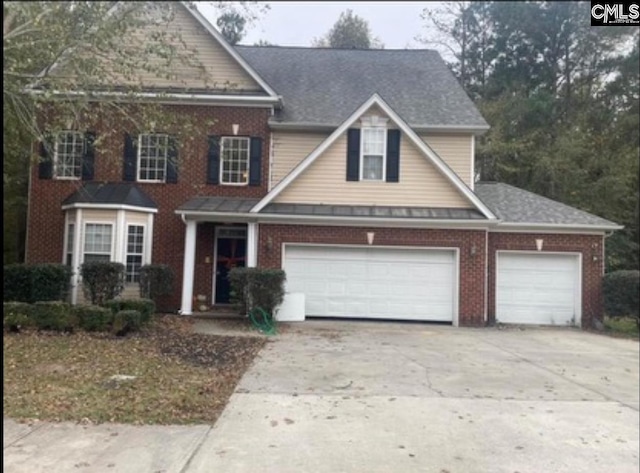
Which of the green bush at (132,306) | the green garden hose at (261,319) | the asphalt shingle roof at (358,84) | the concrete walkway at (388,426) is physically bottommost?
the concrete walkway at (388,426)

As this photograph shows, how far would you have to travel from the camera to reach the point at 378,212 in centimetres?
1473

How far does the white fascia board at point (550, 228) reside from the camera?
1512cm

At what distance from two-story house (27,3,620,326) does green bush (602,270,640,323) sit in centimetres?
35

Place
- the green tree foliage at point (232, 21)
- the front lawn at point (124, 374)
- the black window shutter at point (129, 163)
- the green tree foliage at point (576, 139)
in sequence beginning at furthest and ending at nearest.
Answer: the green tree foliage at point (576, 139), the black window shutter at point (129, 163), the green tree foliage at point (232, 21), the front lawn at point (124, 374)

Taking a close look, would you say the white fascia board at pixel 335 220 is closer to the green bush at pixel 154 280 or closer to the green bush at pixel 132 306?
the green bush at pixel 154 280

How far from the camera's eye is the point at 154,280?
1448cm

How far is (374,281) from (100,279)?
6.87 meters

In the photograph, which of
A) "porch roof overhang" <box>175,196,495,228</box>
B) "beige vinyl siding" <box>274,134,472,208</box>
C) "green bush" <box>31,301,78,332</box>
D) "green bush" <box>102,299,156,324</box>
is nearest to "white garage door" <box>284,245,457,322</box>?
"porch roof overhang" <box>175,196,495,228</box>

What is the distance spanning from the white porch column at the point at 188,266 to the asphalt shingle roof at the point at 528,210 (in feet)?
27.0

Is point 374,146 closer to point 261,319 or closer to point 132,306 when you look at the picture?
point 261,319

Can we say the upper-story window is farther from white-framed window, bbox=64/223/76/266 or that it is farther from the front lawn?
white-framed window, bbox=64/223/76/266

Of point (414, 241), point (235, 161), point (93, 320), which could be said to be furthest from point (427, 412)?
point (235, 161)

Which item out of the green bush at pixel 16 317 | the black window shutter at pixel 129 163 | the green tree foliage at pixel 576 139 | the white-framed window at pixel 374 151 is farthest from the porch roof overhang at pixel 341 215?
the green tree foliage at pixel 576 139

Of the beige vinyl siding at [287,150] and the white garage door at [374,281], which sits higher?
the beige vinyl siding at [287,150]
